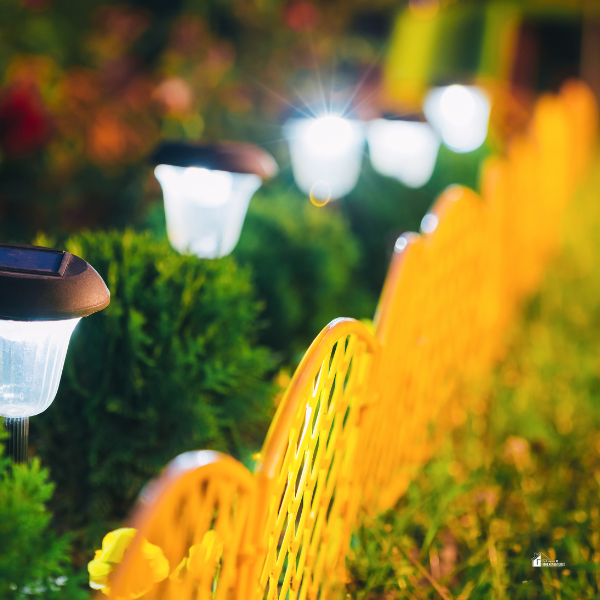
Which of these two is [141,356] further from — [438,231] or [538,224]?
[538,224]

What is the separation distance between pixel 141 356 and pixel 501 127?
19.9ft

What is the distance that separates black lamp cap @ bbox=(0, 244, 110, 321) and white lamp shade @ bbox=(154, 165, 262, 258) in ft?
3.53

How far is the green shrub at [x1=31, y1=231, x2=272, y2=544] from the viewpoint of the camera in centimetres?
197

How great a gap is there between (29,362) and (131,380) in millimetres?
765

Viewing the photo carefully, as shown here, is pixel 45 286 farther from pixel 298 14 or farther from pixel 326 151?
pixel 298 14

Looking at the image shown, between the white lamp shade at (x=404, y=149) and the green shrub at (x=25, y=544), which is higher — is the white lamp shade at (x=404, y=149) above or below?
above

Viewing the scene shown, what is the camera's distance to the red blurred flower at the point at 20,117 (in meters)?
3.38

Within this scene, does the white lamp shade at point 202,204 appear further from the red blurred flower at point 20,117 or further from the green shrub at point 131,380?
the red blurred flower at point 20,117

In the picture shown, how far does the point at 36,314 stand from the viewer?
110 cm

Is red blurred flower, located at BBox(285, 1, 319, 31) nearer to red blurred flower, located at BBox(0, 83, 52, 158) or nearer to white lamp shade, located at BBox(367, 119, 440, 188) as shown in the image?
white lamp shade, located at BBox(367, 119, 440, 188)

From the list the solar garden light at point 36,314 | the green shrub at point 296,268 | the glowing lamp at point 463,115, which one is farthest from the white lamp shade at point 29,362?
the glowing lamp at point 463,115

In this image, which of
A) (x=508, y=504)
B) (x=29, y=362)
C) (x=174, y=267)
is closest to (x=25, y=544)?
(x=29, y=362)

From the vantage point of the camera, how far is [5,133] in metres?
3.44

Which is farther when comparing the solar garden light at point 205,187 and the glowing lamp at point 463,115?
the glowing lamp at point 463,115
